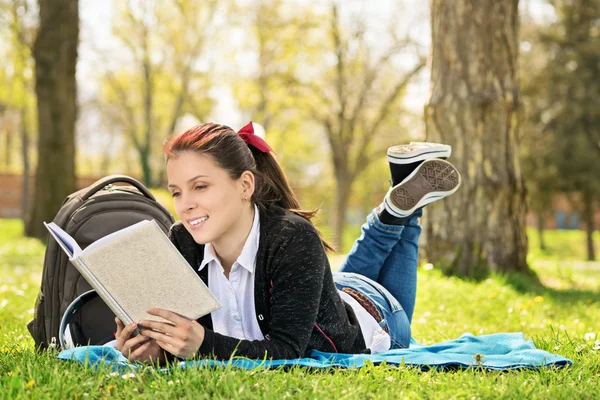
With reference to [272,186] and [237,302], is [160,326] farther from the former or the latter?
[272,186]

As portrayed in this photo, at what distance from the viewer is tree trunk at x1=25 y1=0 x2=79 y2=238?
13.4 m

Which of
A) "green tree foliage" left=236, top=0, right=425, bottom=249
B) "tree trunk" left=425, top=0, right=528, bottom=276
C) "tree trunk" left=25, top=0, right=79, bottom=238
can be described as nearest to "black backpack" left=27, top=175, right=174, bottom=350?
"tree trunk" left=425, top=0, right=528, bottom=276

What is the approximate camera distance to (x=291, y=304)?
2980 millimetres

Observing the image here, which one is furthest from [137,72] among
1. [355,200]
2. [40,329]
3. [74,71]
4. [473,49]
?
[40,329]

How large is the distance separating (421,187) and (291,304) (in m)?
1.41

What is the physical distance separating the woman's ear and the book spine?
29.2 inches

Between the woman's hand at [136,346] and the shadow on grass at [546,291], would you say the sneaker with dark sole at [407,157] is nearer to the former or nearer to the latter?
the woman's hand at [136,346]

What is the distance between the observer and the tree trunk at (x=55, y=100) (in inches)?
526

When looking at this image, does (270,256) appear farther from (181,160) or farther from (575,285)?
(575,285)

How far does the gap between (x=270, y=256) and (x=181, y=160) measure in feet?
1.85

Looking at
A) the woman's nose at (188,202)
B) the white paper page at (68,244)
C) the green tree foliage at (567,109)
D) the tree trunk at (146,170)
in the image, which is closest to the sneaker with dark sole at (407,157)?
the woman's nose at (188,202)

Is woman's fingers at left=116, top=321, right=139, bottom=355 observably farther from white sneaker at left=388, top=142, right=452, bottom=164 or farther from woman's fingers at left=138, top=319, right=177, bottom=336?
white sneaker at left=388, top=142, right=452, bottom=164

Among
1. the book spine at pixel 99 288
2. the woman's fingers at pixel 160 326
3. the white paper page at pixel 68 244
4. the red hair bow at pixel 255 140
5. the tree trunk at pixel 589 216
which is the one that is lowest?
the tree trunk at pixel 589 216

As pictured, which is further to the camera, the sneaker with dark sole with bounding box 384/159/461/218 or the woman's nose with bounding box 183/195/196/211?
the sneaker with dark sole with bounding box 384/159/461/218
